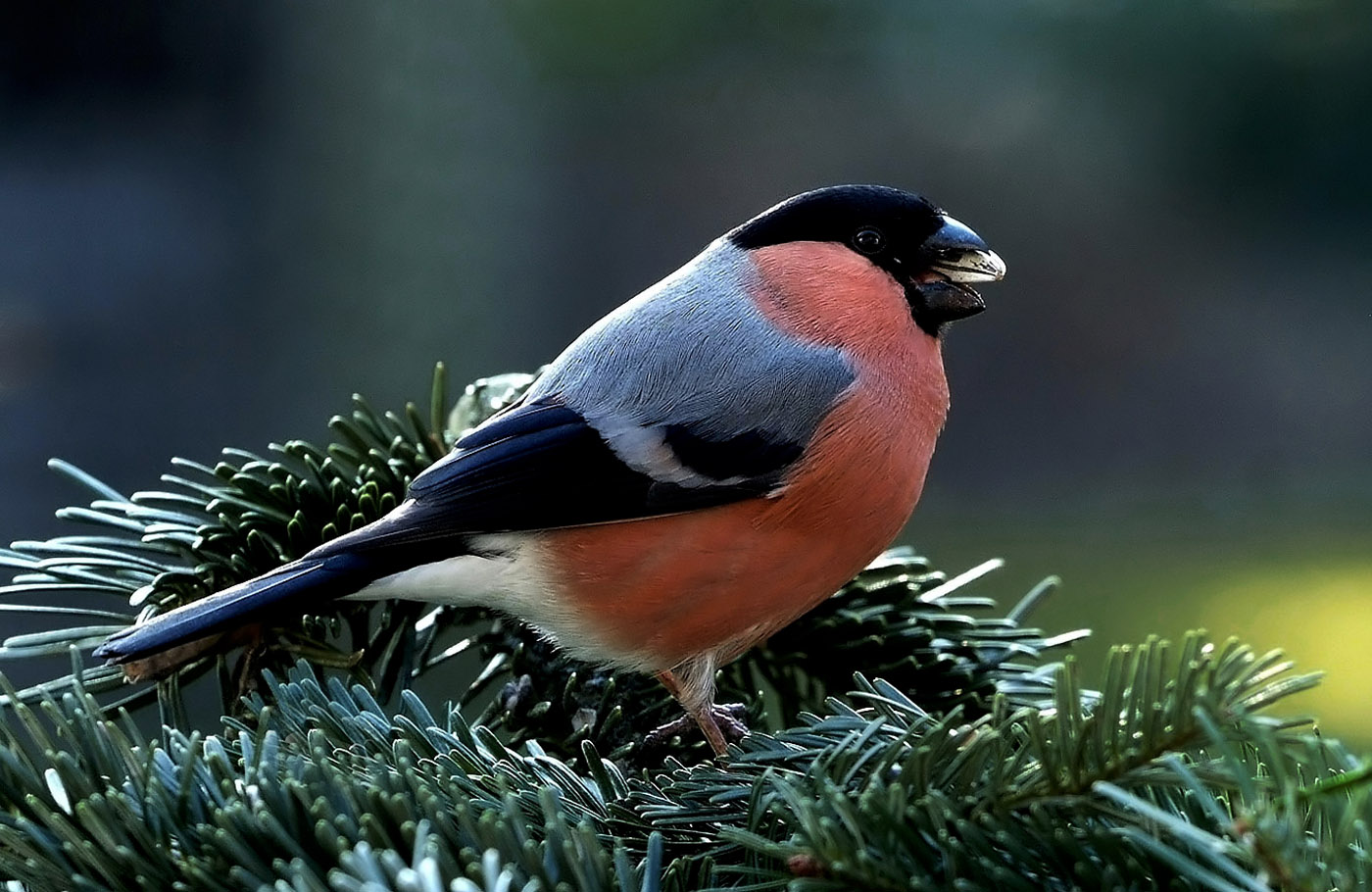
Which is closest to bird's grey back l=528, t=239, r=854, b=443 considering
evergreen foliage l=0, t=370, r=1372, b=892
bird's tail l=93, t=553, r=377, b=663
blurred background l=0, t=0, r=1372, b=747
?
bird's tail l=93, t=553, r=377, b=663

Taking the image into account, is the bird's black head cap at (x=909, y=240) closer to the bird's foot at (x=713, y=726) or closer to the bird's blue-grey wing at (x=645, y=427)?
the bird's blue-grey wing at (x=645, y=427)

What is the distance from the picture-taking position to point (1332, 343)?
3.16 metres

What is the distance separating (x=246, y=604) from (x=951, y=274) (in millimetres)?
694

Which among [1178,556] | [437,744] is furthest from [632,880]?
[1178,556]

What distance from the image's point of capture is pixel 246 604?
0.85m

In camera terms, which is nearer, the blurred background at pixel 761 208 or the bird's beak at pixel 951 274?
the bird's beak at pixel 951 274

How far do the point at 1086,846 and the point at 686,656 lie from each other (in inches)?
21.4

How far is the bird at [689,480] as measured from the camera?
1.00m

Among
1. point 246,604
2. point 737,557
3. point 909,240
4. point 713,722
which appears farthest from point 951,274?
point 246,604

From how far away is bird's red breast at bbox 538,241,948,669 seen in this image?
1017 mm

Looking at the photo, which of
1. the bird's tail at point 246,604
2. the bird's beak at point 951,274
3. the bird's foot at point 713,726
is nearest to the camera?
the bird's tail at point 246,604

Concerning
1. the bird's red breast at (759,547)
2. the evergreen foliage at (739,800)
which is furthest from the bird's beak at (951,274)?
the evergreen foliage at (739,800)

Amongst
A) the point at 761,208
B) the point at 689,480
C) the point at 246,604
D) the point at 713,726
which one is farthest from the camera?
the point at 761,208

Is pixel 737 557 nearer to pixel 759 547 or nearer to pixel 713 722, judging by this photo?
pixel 759 547
